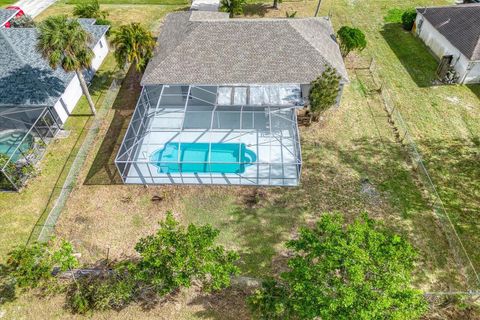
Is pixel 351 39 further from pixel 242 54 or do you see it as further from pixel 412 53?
pixel 242 54

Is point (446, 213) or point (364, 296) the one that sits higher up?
point (364, 296)

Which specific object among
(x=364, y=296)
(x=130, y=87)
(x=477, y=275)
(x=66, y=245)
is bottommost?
(x=477, y=275)

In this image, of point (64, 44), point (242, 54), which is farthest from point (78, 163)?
point (242, 54)

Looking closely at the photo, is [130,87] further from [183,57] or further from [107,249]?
[107,249]

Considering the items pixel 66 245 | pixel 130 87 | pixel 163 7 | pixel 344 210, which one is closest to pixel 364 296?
pixel 344 210

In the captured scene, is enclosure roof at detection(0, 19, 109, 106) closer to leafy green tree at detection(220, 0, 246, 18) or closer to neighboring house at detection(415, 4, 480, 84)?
leafy green tree at detection(220, 0, 246, 18)

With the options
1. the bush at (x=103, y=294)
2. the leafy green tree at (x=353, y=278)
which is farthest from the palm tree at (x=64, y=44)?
the leafy green tree at (x=353, y=278)

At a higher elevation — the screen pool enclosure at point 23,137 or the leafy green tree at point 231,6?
the leafy green tree at point 231,6

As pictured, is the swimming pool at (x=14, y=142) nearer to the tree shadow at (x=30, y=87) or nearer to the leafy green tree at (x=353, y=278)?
the tree shadow at (x=30, y=87)
